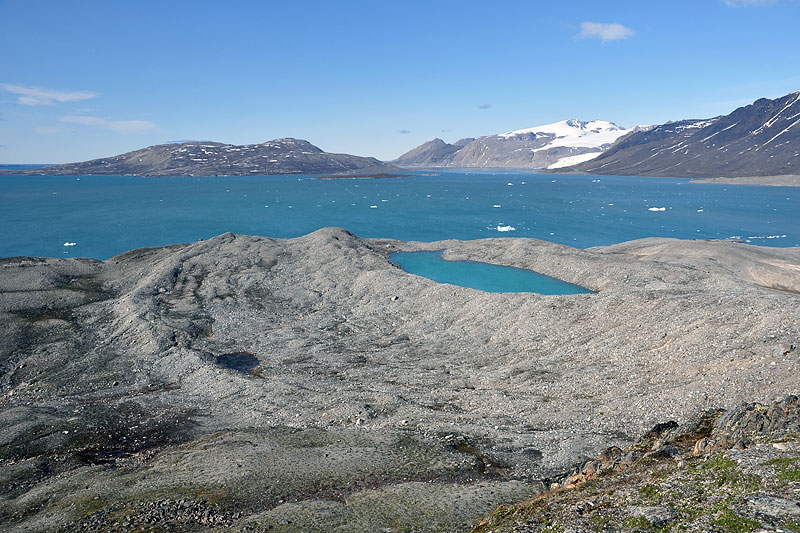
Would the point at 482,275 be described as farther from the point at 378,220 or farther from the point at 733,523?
the point at 378,220

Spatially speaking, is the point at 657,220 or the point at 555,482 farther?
the point at 657,220

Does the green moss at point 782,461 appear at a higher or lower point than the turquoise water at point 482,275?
higher

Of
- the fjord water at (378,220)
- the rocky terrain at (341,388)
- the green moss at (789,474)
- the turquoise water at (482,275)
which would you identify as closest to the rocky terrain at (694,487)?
the green moss at (789,474)

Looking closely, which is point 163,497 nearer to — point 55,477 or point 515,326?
point 55,477

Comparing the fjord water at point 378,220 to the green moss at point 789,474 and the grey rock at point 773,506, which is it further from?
the grey rock at point 773,506

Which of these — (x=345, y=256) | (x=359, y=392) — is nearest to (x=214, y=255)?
(x=345, y=256)

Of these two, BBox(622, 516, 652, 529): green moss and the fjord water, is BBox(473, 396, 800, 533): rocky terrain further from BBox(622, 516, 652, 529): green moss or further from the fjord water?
the fjord water
